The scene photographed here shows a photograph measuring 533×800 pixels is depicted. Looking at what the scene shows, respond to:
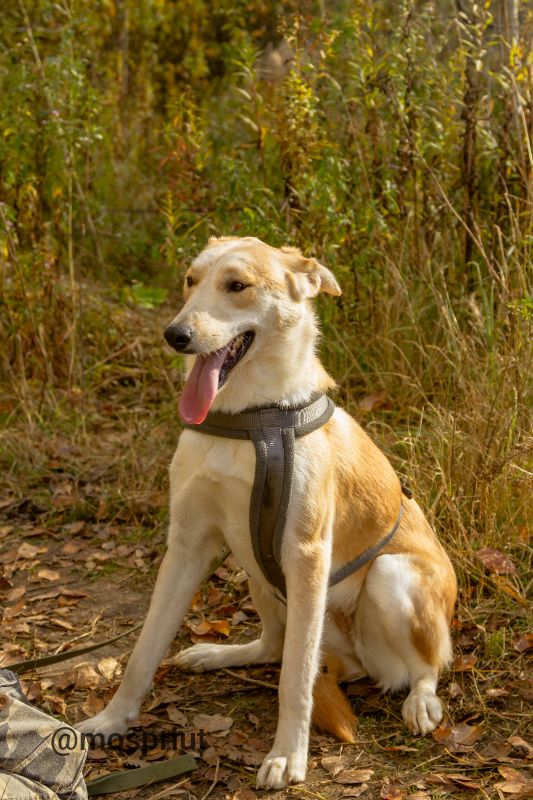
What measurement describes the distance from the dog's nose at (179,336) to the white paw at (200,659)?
1.40 metres

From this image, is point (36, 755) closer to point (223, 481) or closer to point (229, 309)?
point (223, 481)

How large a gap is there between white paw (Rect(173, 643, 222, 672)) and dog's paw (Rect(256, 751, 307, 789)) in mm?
734

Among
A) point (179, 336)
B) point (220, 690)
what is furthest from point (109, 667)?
point (179, 336)

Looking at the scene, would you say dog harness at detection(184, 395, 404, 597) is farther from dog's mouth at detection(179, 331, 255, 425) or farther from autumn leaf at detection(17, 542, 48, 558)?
autumn leaf at detection(17, 542, 48, 558)

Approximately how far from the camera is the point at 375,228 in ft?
16.3

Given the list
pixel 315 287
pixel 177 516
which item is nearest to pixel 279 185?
pixel 315 287

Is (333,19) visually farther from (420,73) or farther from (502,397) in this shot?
(502,397)

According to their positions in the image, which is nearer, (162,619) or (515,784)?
(515,784)

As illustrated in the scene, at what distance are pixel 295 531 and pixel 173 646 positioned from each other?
3.98ft

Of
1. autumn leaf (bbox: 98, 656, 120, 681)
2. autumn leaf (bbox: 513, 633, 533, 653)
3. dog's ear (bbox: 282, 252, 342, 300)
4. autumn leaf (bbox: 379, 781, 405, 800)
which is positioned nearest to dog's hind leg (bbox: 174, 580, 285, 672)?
autumn leaf (bbox: 98, 656, 120, 681)

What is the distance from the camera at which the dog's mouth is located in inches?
106

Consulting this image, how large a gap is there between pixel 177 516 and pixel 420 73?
358cm

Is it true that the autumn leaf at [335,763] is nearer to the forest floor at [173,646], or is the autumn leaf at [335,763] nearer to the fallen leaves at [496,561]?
the forest floor at [173,646]

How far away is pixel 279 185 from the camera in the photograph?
5.56 metres
